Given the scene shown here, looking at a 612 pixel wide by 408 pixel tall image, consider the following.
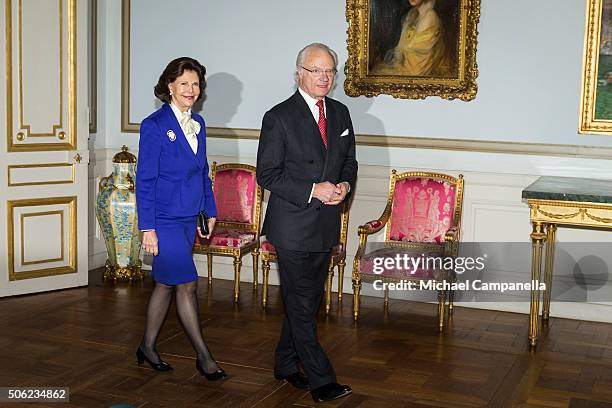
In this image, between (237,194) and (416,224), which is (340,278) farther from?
(237,194)

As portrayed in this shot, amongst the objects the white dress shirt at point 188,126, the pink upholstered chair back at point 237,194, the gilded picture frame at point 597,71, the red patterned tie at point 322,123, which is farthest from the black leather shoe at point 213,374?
the gilded picture frame at point 597,71

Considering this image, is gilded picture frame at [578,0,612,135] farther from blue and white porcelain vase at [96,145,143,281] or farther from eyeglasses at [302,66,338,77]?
blue and white porcelain vase at [96,145,143,281]

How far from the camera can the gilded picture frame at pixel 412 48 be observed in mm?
5848

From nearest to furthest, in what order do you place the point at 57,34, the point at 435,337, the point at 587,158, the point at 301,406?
the point at 301,406
the point at 435,337
the point at 587,158
the point at 57,34

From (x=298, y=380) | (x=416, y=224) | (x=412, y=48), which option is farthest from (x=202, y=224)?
(x=412, y=48)

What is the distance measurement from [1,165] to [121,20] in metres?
1.67

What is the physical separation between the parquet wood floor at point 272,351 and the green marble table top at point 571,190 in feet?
2.84

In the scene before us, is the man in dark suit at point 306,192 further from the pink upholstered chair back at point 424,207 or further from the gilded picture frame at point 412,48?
the gilded picture frame at point 412,48

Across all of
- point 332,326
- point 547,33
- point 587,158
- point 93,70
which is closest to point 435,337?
point 332,326

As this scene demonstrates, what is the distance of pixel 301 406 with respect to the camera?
13.0 ft

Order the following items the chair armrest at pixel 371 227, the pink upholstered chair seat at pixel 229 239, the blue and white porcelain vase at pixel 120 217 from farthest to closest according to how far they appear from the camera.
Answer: the blue and white porcelain vase at pixel 120 217 < the pink upholstered chair seat at pixel 229 239 < the chair armrest at pixel 371 227

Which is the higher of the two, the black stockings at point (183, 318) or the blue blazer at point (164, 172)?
the blue blazer at point (164, 172)

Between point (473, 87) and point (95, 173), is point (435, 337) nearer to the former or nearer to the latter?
point (473, 87)

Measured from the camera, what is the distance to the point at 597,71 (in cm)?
552
